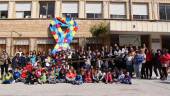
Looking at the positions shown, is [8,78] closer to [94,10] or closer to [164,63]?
[164,63]

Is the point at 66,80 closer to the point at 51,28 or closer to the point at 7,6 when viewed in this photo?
the point at 51,28

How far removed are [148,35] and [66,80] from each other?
13.7 meters

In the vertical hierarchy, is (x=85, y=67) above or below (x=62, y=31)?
below

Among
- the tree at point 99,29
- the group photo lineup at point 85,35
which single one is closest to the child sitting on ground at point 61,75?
the group photo lineup at point 85,35

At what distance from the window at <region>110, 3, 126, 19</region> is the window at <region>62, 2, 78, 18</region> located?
3.12 meters

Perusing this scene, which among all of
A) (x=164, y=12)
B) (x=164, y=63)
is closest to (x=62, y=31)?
(x=164, y=12)

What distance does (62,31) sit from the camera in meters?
30.6

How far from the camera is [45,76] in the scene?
1922 centimetres

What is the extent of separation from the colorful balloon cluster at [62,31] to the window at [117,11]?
3.57m

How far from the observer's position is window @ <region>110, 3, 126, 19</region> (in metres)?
32.0

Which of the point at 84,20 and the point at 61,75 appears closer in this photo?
the point at 61,75

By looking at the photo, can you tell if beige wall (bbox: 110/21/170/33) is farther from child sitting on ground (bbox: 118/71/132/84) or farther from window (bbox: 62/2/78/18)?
child sitting on ground (bbox: 118/71/132/84)

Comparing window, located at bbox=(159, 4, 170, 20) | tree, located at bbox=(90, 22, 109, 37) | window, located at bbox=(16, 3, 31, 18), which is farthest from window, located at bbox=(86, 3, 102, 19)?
window, located at bbox=(159, 4, 170, 20)

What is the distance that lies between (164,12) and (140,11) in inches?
84.8
